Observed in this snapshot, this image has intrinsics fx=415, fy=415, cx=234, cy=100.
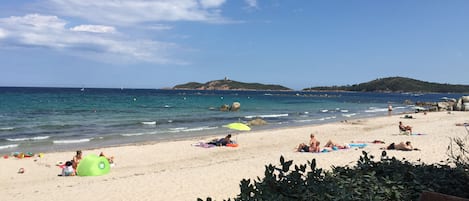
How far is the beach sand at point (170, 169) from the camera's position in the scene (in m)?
10.3

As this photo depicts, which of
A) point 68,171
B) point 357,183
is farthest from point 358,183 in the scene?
point 68,171

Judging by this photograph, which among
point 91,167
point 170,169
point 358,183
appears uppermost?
point 358,183

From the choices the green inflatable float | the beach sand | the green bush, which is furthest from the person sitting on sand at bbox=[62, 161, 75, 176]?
the green bush

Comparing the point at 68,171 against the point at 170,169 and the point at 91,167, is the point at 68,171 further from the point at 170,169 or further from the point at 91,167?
the point at 170,169

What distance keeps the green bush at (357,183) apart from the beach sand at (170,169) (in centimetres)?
278

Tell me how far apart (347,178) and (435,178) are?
3.16 ft

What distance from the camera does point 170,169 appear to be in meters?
13.7

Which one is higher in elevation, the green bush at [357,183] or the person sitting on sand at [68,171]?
the green bush at [357,183]

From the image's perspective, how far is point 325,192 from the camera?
11.4 feet

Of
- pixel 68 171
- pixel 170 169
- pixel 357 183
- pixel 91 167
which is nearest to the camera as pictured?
pixel 357 183

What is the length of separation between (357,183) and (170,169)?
10.4m

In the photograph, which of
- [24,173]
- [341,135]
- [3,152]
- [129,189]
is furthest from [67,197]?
[341,135]

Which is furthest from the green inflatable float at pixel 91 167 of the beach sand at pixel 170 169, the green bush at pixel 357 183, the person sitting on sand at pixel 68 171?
the green bush at pixel 357 183

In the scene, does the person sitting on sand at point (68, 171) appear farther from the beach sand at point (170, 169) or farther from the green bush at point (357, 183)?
the green bush at point (357, 183)
